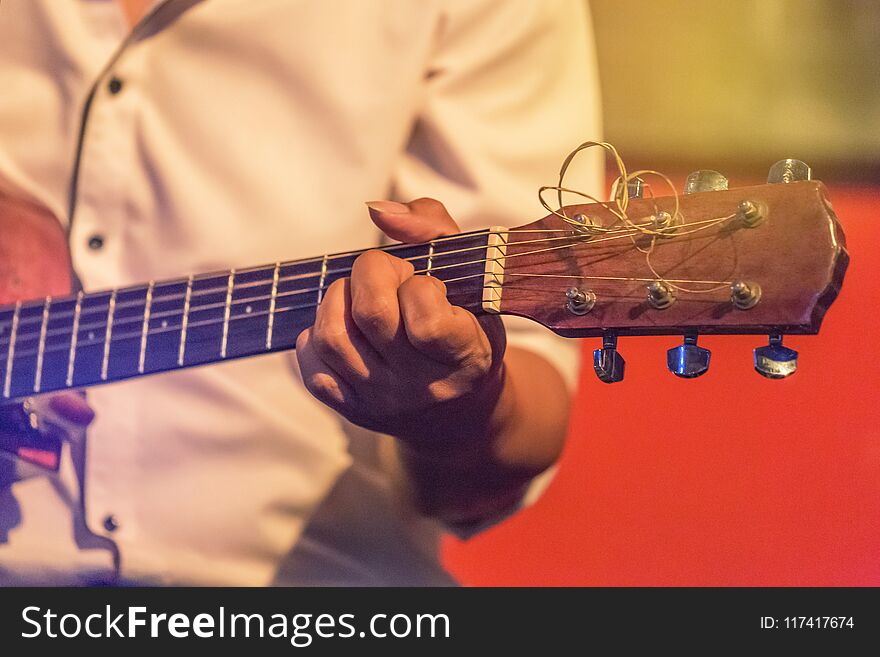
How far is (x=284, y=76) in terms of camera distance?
0.78 metres

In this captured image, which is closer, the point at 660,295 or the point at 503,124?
the point at 660,295

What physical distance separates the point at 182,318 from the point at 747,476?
0.51m

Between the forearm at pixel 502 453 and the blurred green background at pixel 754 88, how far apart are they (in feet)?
0.96

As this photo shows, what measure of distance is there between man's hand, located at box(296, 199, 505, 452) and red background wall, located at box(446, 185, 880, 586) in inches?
13.3

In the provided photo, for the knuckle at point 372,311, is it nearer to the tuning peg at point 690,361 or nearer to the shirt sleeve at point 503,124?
the tuning peg at point 690,361

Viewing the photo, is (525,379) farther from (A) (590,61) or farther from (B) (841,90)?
(B) (841,90)

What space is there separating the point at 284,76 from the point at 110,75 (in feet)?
0.47

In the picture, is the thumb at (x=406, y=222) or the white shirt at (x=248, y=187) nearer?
the thumb at (x=406, y=222)

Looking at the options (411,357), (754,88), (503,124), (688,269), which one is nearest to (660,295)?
(688,269)

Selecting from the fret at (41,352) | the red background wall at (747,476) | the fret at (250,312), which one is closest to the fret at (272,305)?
the fret at (250,312)

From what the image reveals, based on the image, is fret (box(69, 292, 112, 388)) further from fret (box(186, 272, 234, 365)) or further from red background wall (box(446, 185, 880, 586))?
red background wall (box(446, 185, 880, 586))

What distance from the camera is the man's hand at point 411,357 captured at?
0.50 meters

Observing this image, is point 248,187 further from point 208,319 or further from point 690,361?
point 690,361

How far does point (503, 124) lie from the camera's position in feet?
2.60
